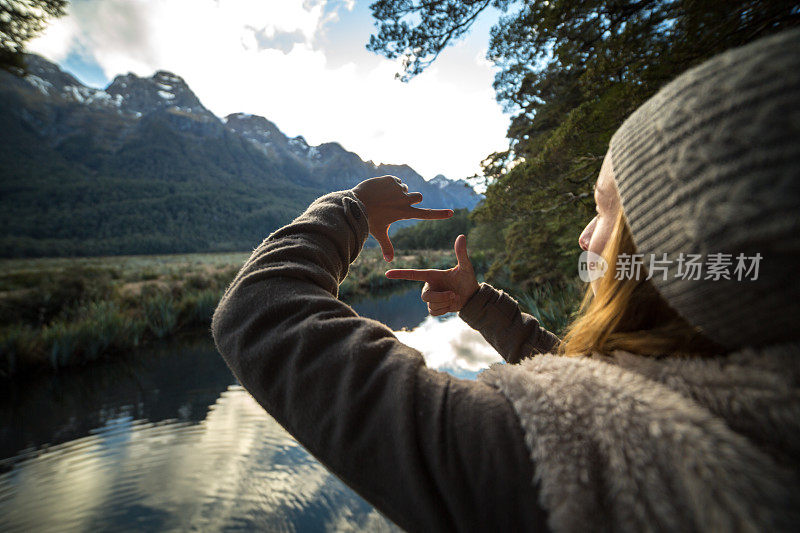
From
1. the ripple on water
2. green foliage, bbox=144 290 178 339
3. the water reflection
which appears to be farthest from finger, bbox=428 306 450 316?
green foliage, bbox=144 290 178 339

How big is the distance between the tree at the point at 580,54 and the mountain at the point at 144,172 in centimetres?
4273

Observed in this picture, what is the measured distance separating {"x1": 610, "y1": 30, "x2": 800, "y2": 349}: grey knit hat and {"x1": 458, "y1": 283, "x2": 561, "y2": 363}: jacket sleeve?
2.83ft

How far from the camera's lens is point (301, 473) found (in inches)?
92.2

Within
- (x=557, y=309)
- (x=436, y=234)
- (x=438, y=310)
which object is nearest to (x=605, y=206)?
(x=438, y=310)

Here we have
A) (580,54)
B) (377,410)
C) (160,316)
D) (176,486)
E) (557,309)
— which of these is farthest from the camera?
(160,316)

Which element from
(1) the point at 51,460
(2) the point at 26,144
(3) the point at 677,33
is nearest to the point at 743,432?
(3) the point at 677,33

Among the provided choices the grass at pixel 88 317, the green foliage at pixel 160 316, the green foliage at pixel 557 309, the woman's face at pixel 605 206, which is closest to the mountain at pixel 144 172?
the grass at pixel 88 317

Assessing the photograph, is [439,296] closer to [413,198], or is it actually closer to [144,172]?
[413,198]

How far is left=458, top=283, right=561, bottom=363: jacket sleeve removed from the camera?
1337mm

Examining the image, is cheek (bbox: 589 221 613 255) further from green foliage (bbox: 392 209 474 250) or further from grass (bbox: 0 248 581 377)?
green foliage (bbox: 392 209 474 250)

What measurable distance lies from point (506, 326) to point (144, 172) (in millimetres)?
102260

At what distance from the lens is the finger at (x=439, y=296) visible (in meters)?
1.32

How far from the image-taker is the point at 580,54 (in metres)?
3.83

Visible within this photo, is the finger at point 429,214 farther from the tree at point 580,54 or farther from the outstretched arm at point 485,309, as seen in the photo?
the tree at point 580,54
